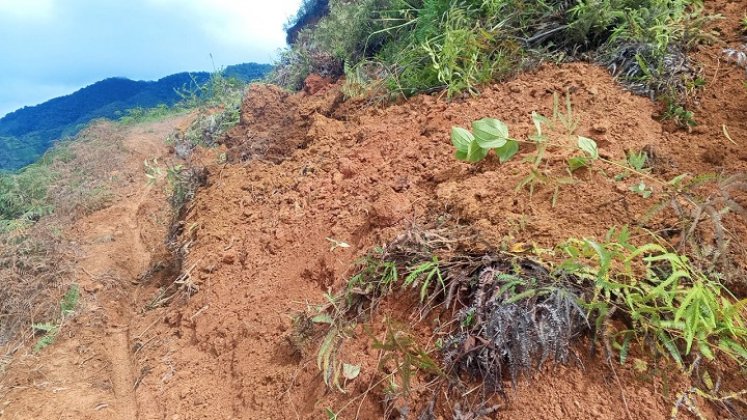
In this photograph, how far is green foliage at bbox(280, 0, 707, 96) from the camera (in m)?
2.15

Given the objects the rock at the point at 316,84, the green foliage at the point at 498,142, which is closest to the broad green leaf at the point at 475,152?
the green foliage at the point at 498,142

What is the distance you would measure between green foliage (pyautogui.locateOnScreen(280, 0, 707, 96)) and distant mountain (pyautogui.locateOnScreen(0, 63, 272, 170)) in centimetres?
977

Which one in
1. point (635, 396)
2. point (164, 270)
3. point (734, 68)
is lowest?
point (164, 270)

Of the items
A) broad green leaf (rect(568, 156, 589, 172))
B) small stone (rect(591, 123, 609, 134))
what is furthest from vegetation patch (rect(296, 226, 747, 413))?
small stone (rect(591, 123, 609, 134))

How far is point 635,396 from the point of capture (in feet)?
3.65

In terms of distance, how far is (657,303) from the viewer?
4.02 feet

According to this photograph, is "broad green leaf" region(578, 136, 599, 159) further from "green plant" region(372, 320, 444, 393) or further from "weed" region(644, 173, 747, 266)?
"green plant" region(372, 320, 444, 393)

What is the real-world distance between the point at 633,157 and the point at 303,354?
141cm

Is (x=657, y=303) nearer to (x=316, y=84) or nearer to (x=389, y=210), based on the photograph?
(x=389, y=210)

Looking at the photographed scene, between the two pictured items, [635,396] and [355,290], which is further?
[355,290]

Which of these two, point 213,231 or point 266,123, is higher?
point 266,123

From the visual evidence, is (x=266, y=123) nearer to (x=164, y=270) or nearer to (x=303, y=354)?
(x=164, y=270)

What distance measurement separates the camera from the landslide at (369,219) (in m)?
1.42

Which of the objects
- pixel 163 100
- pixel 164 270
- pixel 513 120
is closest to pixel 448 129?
pixel 513 120
